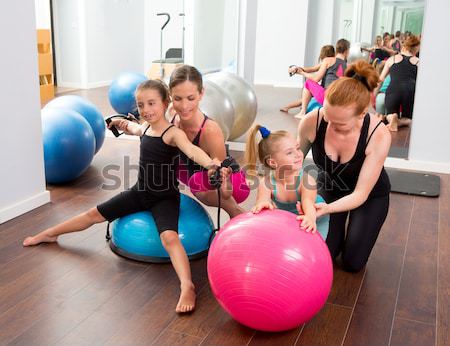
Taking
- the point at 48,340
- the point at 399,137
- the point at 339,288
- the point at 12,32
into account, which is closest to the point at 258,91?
the point at 399,137

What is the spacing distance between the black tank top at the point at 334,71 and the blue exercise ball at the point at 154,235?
3009 mm

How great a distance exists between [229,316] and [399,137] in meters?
3.49

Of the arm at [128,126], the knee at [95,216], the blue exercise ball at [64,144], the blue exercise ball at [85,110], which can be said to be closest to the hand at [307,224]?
the arm at [128,126]

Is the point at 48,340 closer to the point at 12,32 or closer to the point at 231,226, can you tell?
the point at 231,226

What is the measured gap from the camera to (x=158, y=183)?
2.61 meters

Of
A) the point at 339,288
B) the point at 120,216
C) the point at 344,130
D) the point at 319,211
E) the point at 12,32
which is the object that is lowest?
the point at 339,288

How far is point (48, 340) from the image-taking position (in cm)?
198

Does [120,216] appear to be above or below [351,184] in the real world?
below

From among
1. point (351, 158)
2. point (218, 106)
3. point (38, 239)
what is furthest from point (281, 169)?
point (218, 106)

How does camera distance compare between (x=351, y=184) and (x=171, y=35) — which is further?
(x=171, y=35)

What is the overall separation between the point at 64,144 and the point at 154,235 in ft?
5.00

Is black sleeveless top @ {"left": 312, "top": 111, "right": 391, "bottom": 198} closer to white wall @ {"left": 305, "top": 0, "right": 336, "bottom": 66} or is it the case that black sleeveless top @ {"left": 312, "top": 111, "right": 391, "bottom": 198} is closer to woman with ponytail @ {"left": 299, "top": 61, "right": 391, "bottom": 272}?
woman with ponytail @ {"left": 299, "top": 61, "right": 391, "bottom": 272}

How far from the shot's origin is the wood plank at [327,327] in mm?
2037

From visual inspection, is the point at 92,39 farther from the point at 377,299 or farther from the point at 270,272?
the point at 270,272
